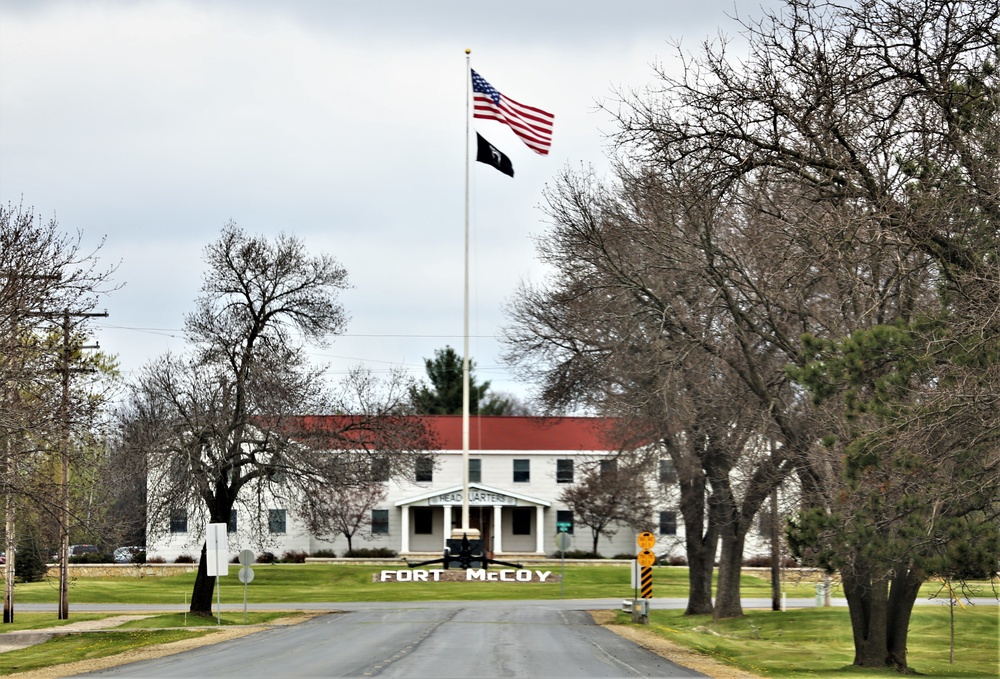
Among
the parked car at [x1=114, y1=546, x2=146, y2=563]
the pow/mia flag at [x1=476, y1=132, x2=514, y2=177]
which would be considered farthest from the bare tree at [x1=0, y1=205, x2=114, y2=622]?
the parked car at [x1=114, y1=546, x2=146, y2=563]

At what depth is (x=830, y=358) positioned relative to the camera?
18766 mm

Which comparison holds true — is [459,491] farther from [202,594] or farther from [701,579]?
[202,594]

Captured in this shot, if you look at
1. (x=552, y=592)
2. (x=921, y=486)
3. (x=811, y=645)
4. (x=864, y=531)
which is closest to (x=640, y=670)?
(x=864, y=531)

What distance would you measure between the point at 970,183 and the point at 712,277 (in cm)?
832

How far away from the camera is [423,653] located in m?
21.6

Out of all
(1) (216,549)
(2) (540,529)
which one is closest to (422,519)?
(2) (540,529)

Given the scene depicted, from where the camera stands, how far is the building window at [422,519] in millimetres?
72500

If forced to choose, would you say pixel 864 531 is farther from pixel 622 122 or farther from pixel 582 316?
pixel 582 316

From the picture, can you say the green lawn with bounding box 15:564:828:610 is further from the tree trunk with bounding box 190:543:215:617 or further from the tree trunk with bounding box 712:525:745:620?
the tree trunk with bounding box 712:525:745:620

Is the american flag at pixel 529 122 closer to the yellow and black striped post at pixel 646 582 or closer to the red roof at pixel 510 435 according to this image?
the yellow and black striped post at pixel 646 582

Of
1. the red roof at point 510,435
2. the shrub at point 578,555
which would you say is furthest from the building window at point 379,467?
the red roof at point 510,435

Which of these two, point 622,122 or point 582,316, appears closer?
point 622,122

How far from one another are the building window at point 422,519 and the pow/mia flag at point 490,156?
34.4 meters

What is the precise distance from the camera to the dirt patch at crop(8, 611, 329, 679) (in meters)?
20.5
